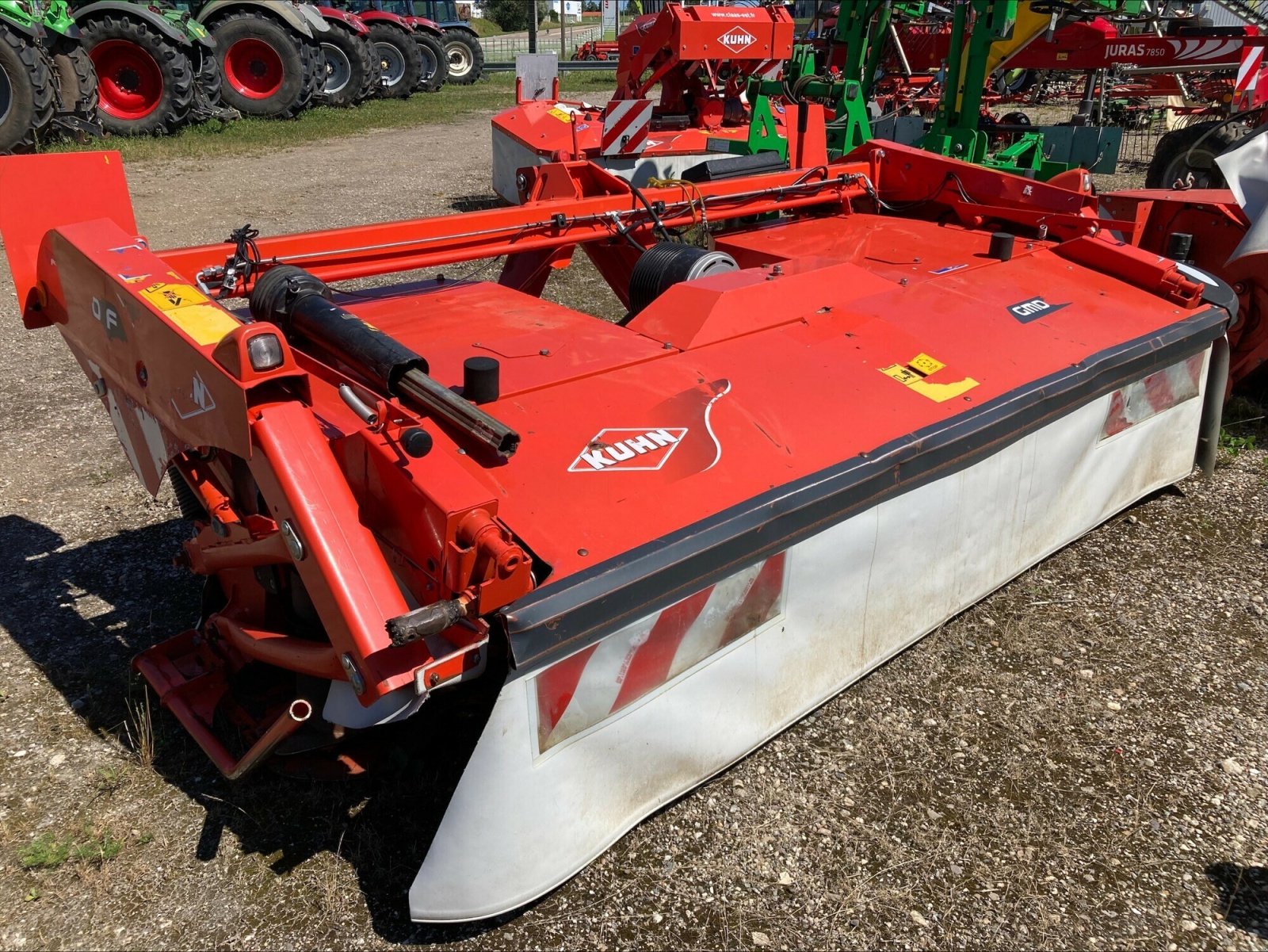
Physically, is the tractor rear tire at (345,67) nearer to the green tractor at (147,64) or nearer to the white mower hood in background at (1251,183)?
the green tractor at (147,64)

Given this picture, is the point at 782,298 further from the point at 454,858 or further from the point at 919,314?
the point at 454,858

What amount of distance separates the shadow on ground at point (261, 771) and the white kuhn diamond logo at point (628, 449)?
0.65 meters

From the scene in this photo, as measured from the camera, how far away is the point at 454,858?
205cm

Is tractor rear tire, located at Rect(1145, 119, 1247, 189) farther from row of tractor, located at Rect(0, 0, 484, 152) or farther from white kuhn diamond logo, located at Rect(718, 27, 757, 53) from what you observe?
row of tractor, located at Rect(0, 0, 484, 152)

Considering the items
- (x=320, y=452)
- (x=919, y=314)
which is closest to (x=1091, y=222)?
(x=919, y=314)

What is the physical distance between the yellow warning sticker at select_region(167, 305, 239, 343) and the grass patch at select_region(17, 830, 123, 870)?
1.26 metres

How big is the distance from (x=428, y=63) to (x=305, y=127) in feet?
22.5

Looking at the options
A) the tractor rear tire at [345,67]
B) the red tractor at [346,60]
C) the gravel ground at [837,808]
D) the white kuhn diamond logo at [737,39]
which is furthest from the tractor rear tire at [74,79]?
the gravel ground at [837,808]

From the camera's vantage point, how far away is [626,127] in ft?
23.3

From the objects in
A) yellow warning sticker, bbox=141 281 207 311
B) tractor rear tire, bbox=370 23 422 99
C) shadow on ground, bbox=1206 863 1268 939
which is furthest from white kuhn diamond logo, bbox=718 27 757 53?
tractor rear tire, bbox=370 23 422 99

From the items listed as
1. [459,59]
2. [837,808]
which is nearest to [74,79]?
[837,808]

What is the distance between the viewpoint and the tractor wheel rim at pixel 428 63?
20219 mm

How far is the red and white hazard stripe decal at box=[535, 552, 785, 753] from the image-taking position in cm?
207

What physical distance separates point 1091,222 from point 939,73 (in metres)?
10.6
